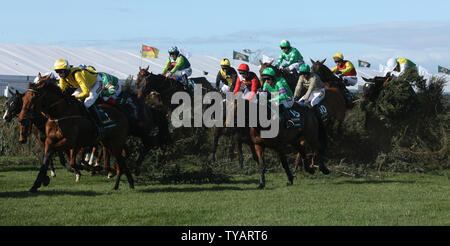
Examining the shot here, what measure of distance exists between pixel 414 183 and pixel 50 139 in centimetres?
828

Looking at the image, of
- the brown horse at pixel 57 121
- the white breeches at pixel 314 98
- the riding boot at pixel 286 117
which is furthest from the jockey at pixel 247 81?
the brown horse at pixel 57 121

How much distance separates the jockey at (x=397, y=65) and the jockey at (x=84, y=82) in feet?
33.1

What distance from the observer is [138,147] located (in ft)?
56.9

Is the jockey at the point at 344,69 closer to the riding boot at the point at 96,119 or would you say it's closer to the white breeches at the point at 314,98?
the white breeches at the point at 314,98

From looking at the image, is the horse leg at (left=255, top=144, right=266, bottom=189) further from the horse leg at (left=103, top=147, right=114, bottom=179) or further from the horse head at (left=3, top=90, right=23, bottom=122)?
the horse head at (left=3, top=90, right=23, bottom=122)

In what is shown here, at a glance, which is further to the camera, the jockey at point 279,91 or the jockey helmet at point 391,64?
the jockey helmet at point 391,64

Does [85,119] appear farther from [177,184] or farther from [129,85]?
[129,85]

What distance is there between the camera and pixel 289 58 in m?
20.4

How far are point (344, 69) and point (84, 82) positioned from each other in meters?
10.2

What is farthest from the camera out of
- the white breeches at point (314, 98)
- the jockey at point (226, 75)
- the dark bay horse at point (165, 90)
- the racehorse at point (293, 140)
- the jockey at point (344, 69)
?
the jockey at point (344, 69)

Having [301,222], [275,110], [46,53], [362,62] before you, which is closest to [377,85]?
[275,110]

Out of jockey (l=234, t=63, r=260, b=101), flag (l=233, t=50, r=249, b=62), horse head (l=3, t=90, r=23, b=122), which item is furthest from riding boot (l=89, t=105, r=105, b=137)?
flag (l=233, t=50, r=249, b=62)

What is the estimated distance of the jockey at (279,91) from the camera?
15.3 metres
